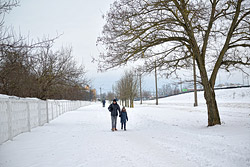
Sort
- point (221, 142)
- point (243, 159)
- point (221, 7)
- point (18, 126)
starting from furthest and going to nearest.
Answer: point (221, 7) < point (18, 126) < point (221, 142) < point (243, 159)

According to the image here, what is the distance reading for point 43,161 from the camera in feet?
18.6

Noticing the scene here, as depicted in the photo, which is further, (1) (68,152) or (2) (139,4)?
(2) (139,4)

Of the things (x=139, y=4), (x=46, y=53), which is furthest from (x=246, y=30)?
(x=46, y=53)

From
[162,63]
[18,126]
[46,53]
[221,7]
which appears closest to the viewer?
[18,126]

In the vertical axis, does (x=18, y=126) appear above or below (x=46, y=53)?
below

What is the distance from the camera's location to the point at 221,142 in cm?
764

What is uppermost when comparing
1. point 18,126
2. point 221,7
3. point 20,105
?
point 221,7

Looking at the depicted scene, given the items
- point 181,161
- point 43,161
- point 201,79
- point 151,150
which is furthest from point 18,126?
point 201,79

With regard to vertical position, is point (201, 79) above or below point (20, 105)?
above

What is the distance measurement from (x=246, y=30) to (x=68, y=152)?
10.9 meters

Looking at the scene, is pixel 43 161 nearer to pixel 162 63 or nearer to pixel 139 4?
pixel 139 4

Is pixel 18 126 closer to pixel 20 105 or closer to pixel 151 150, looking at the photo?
pixel 20 105

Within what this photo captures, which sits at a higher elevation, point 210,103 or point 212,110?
point 210,103

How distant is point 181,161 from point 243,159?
59.1 inches
